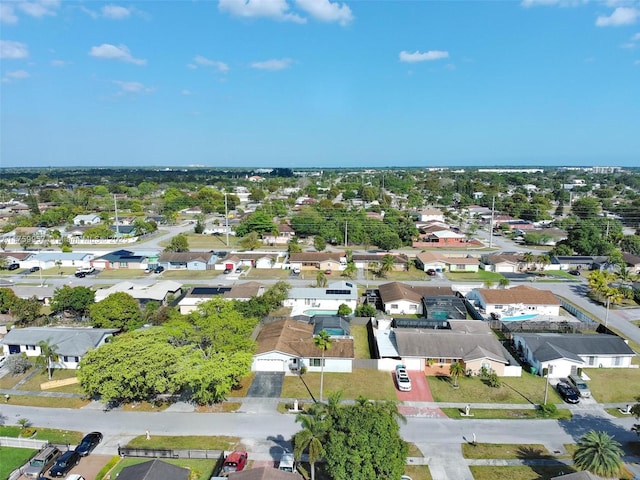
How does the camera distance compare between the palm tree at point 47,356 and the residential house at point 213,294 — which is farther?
the residential house at point 213,294

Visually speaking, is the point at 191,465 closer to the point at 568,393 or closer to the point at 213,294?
the point at 568,393

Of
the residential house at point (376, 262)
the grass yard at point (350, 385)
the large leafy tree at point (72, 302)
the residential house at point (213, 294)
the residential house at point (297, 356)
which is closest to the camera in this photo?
the grass yard at point (350, 385)

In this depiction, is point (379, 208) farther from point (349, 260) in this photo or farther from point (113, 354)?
point (113, 354)

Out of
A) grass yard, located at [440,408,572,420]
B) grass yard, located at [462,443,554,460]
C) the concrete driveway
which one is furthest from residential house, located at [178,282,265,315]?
grass yard, located at [462,443,554,460]

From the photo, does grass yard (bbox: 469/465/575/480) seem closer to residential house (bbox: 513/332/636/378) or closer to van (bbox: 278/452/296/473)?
van (bbox: 278/452/296/473)

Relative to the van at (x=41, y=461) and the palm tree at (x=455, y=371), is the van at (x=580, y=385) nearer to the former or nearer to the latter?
the palm tree at (x=455, y=371)

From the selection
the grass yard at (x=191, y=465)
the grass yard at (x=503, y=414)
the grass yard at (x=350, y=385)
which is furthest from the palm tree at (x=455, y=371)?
the grass yard at (x=191, y=465)

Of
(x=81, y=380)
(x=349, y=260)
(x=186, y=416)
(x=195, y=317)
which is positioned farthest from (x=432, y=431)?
(x=349, y=260)
